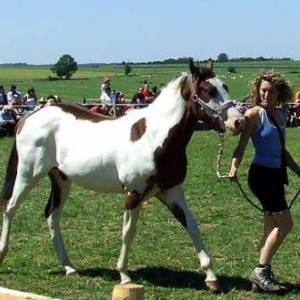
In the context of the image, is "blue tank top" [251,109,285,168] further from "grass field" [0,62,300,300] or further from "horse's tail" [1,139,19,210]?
"horse's tail" [1,139,19,210]

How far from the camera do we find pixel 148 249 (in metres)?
8.54

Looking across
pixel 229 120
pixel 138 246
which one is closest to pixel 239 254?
pixel 138 246

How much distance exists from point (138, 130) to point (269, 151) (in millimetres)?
1184

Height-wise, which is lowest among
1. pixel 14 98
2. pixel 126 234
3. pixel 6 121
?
pixel 6 121

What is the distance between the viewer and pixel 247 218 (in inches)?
405

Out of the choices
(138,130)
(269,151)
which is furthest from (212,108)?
(138,130)

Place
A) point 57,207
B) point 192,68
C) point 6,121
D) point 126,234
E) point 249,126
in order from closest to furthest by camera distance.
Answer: point 249,126 → point 192,68 → point 126,234 → point 57,207 → point 6,121

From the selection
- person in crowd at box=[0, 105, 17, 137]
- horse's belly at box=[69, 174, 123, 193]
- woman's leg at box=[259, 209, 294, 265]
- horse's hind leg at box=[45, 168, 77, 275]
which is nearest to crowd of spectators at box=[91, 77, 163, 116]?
person in crowd at box=[0, 105, 17, 137]

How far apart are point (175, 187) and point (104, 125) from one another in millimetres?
933

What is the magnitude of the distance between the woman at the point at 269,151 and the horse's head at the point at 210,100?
0.15 meters

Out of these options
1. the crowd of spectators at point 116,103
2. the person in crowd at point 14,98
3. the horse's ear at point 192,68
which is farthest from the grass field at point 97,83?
the horse's ear at point 192,68

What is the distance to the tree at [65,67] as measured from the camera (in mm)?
104625

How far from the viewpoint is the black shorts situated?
21.4ft

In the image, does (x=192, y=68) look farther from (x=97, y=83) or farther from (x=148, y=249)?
(x=97, y=83)
